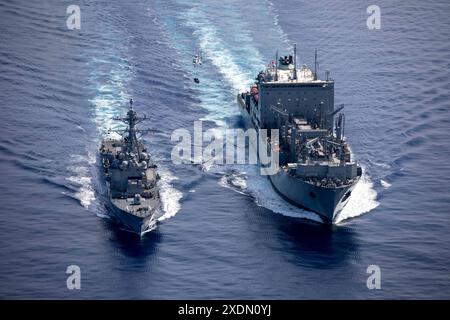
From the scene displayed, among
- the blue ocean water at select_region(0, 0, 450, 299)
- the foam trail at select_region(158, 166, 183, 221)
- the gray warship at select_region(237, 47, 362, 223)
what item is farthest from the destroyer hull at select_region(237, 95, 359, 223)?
the foam trail at select_region(158, 166, 183, 221)

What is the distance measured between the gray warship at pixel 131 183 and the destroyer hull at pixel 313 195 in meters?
15.4

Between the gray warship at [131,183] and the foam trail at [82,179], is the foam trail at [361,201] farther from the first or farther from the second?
the foam trail at [82,179]

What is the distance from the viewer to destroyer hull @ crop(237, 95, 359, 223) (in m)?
137

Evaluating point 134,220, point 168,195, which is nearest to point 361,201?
point 168,195

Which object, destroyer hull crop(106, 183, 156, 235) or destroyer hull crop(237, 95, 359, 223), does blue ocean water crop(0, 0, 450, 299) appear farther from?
destroyer hull crop(237, 95, 359, 223)

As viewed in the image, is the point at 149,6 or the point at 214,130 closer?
the point at 214,130

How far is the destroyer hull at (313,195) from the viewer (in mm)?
137375

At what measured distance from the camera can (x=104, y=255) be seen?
12688cm

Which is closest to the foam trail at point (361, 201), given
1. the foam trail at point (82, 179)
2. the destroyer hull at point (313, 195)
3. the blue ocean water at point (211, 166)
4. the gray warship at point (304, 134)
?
the blue ocean water at point (211, 166)

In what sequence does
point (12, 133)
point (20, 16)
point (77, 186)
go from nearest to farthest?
point (77, 186) → point (12, 133) → point (20, 16)

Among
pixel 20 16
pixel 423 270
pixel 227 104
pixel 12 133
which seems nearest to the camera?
pixel 423 270

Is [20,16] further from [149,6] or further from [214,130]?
[214,130]

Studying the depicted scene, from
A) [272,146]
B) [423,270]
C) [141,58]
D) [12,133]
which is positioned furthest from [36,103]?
[423,270]

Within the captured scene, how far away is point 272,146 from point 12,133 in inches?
1327
